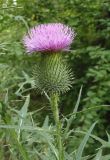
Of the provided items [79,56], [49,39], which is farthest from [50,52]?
[79,56]

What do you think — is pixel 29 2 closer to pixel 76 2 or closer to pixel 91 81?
pixel 76 2

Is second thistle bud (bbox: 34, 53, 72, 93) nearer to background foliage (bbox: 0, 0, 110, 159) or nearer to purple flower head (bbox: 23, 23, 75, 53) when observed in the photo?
purple flower head (bbox: 23, 23, 75, 53)

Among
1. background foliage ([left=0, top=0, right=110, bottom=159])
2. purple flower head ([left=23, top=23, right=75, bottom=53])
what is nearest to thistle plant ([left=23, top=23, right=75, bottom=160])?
purple flower head ([left=23, top=23, right=75, bottom=53])

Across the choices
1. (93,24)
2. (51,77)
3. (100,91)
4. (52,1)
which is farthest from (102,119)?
(51,77)

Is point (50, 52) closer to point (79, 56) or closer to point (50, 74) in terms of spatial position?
point (50, 74)

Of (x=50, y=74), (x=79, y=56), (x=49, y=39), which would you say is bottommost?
(x=79, y=56)

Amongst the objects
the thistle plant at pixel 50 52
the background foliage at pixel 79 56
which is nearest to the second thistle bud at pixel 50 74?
the thistle plant at pixel 50 52
